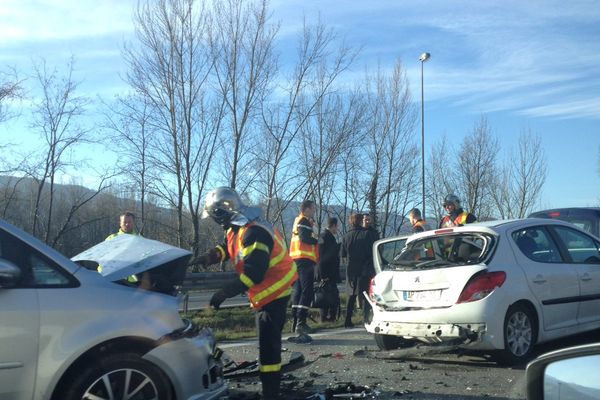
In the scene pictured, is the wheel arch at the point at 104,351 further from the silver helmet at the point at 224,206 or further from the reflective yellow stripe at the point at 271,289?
the silver helmet at the point at 224,206

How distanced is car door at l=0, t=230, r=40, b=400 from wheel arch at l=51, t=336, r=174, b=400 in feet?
0.60

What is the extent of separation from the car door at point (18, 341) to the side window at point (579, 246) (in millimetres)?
6117

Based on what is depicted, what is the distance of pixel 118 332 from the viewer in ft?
13.2

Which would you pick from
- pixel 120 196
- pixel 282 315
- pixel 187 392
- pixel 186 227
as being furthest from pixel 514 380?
pixel 120 196

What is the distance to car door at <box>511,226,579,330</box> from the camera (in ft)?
22.4

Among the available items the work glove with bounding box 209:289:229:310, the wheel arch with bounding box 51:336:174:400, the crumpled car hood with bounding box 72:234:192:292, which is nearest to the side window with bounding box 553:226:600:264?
the work glove with bounding box 209:289:229:310

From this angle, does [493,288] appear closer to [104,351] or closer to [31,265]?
[104,351]

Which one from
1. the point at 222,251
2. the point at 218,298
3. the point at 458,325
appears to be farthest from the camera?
the point at 458,325

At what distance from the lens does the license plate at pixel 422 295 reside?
6670 mm

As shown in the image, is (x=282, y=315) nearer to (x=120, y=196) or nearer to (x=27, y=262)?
(x=27, y=262)

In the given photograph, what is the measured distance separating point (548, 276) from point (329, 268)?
14.6 feet

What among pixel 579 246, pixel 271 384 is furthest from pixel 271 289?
pixel 579 246

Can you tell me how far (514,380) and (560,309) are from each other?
1.45 metres

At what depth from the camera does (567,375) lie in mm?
2186
